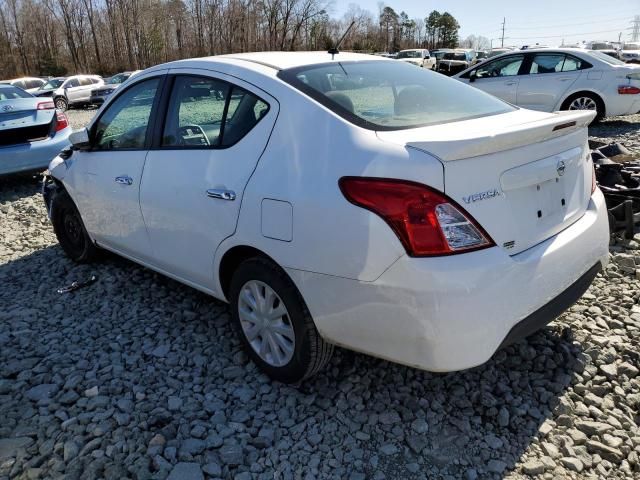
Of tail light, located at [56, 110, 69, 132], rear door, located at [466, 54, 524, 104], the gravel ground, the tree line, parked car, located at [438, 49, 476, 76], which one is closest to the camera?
the gravel ground

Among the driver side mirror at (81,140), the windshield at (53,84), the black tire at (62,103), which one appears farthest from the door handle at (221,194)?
the windshield at (53,84)

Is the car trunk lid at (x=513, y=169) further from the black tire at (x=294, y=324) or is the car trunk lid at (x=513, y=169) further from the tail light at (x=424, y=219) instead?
the black tire at (x=294, y=324)

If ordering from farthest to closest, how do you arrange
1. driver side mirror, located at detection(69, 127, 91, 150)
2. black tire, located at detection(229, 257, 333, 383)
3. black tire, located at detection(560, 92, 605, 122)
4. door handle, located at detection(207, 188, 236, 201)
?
1. black tire, located at detection(560, 92, 605, 122)
2. driver side mirror, located at detection(69, 127, 91, 150)
3. door handle, located at detection(207, 188, 236, 201)
4. black tire, located at detection(229, 257, 333, 383)

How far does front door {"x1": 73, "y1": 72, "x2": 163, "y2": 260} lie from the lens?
3408 mm

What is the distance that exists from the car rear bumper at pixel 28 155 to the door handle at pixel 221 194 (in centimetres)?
536

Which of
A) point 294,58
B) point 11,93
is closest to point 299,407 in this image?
point 294,58

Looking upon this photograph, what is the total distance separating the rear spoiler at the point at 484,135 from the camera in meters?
2.04

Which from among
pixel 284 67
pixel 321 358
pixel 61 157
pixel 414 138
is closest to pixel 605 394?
pixel 321 358

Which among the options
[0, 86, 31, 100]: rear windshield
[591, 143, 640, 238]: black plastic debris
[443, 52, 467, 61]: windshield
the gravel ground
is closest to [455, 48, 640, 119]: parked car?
[591, 143, 640, 238]: black plastic debris

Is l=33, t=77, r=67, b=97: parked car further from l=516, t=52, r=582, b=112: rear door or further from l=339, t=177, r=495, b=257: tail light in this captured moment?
l=339, t=177, r=495, b=257: tail light

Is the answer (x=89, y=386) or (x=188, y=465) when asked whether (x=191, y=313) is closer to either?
(x=89, y=386)

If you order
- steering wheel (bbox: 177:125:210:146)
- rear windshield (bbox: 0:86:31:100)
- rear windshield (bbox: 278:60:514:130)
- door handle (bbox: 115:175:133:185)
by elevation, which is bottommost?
door handle (bbox: 115:175:133:185)

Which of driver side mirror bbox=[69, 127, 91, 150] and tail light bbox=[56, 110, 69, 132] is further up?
driver side mirror bbox=[69, 127, 91, 150]

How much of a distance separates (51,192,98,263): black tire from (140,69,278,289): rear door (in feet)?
4.37
